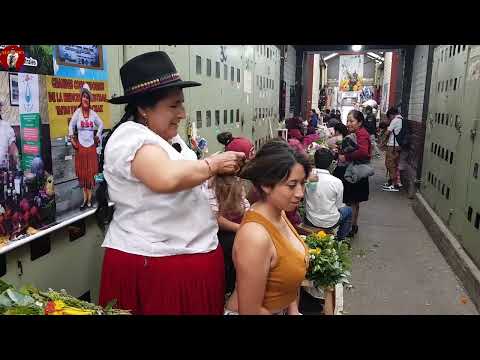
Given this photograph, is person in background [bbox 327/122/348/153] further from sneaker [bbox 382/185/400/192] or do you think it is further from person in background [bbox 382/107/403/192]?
sneaker [bbox 382/185/400/192]

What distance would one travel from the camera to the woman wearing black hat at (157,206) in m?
1.66

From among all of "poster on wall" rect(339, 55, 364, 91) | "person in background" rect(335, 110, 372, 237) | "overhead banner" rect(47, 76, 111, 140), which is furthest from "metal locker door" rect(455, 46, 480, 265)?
"poster on wall" rect(339, 55, 364, 91)

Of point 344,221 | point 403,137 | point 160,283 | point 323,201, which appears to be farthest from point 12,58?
point 403,137

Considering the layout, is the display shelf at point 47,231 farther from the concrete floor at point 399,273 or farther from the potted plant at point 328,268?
the concrete floor at point 399,273

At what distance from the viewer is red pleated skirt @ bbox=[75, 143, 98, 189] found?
2318 millimetres

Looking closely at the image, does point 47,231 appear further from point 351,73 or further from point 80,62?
point 351,73

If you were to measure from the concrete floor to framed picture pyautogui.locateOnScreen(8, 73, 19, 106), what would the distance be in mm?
3311

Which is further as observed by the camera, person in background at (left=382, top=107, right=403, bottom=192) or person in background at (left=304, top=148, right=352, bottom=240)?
person in background at (left=382, top=107, right=403, bottom=192)

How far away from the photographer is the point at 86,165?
7.85 feet

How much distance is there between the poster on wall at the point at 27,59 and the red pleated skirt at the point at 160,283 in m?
0.84

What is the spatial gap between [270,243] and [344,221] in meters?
3.87

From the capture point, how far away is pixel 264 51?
24.2ft

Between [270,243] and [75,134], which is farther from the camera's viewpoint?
[75,134]
